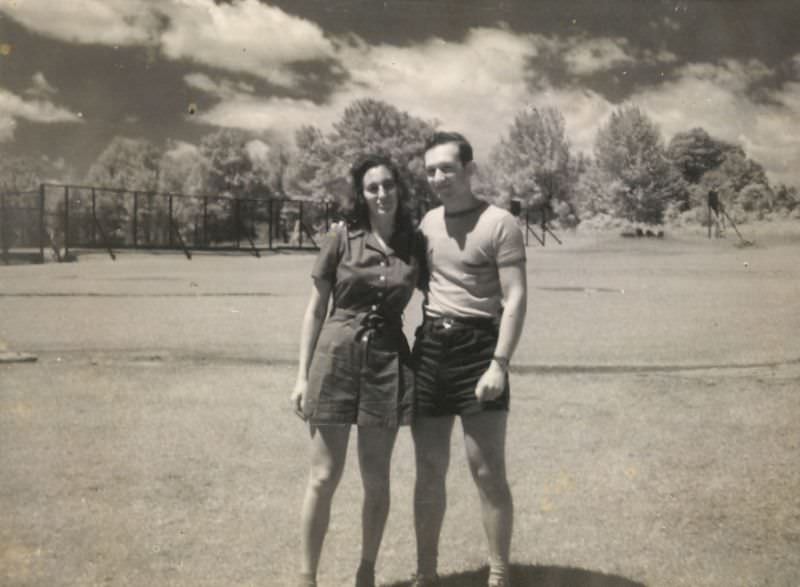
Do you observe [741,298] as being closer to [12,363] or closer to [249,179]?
[249,179]

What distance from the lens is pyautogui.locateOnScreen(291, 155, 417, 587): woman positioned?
246 cm

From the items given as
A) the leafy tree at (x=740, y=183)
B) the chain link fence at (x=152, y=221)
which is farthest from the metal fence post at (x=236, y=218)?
the leafy tree at (x=740, y=183)

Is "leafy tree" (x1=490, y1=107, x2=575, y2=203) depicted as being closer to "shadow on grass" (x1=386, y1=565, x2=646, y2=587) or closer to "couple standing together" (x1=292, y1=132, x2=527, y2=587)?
"couple standing together" (x1=292, y1=132, x2=527, y2=587)

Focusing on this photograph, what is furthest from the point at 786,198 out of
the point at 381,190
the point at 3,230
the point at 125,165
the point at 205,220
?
the point at 205,220

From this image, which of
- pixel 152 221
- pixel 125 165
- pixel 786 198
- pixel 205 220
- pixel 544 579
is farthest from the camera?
pixel 152 221

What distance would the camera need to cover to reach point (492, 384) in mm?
2385

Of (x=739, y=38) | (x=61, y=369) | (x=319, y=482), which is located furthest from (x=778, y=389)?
(x=61, y=369)

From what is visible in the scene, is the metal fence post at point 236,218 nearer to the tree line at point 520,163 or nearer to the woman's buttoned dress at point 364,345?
the tree line at point 520,163

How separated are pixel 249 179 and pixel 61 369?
2033mm

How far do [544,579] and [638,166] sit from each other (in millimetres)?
3308

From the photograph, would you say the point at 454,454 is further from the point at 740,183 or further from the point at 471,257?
the point at 740,183

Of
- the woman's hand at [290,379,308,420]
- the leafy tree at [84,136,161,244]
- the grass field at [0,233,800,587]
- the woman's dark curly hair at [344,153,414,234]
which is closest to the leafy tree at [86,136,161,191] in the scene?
the leafy tree at [84,136,161,244]

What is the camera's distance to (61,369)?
18.7 ft

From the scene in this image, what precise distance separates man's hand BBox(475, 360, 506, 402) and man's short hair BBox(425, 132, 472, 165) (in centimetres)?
66
